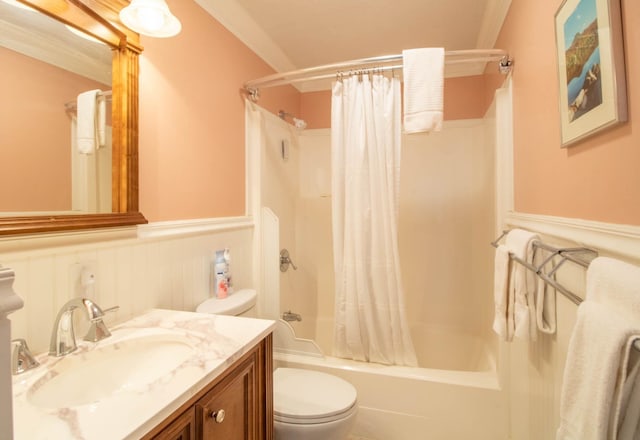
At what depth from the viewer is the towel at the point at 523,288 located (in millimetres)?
1139

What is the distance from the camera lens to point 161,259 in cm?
133

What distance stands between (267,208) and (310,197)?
874 millimetres

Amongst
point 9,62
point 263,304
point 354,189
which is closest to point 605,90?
point 354,189

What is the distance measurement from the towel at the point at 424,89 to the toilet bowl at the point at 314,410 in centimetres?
127

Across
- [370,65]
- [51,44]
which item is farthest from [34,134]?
[370,65]

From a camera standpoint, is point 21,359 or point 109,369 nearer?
point 21,359

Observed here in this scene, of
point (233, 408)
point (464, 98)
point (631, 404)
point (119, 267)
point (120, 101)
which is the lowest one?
point (233, 408)

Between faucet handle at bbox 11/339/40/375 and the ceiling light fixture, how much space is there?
3.44 ft

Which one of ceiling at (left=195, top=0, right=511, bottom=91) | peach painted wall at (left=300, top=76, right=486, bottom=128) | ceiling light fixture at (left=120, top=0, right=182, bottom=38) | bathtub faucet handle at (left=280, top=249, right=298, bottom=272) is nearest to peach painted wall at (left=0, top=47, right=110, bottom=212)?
ceiling light fixture at (left=120, top=0, right=182, bottom=38)

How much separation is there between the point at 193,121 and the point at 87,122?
0.51m

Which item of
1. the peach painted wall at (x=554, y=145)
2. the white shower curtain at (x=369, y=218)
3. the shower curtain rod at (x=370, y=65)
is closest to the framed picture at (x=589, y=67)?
the peach painted wall at (x=554, y=145)

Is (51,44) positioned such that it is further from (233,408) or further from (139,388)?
(233,408)

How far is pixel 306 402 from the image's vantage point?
4.49 ft

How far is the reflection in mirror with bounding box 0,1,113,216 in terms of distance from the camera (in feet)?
2.79
